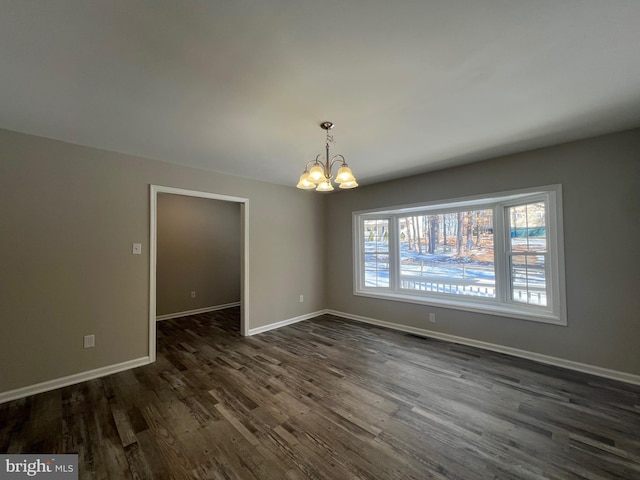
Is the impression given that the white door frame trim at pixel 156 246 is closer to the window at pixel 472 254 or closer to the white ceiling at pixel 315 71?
the white ceiling at pixel 315 71

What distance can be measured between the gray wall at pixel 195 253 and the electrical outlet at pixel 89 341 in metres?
2.22

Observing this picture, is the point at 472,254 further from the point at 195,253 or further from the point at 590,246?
the point at 195,253

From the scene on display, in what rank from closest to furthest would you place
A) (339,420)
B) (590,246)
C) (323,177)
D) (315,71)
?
1. (315,71)
2. (339,420)
3. (323,177)
4. (590,246)

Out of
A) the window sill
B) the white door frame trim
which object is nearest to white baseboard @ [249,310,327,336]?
the white door frame trim

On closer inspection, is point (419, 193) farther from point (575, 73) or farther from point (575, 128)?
point (575, 73)

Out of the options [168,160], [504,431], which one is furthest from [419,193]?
[168,160]

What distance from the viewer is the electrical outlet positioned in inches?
107

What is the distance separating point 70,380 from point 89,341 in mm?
385

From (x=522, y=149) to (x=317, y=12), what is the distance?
10.1ft

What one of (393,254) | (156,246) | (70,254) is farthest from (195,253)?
(393,254)

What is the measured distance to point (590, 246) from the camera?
8.93 feet

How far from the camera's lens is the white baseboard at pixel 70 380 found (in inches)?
91.7

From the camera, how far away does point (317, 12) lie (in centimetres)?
121

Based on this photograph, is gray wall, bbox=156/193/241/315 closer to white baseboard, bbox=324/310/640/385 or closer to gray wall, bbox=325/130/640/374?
white baseboard, bbox=324/310/640/385
